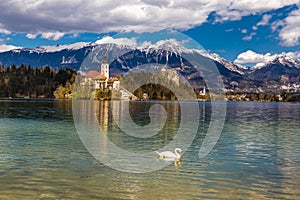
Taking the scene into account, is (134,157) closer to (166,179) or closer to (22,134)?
(166,179)

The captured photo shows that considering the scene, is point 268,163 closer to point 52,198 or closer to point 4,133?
point 52,198

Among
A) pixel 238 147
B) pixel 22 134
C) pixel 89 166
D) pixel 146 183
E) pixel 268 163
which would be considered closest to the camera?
pixel 146 183

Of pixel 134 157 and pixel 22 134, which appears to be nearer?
pixel 134 157

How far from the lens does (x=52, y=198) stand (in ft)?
56.9

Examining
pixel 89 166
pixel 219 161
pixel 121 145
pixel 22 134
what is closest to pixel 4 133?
pixel 22 134

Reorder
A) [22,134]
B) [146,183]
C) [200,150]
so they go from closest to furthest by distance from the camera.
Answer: [146,183] → [200,150] → [22,134]

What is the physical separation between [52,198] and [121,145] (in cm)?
1799

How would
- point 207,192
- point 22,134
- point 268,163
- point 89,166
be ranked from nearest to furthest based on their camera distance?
1. point 207,192
2. point 89,166
3. point 268,163
4. point 22,134

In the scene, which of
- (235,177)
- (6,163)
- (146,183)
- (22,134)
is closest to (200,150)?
(235,177)

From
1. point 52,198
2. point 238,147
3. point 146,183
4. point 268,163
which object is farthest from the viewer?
point 238,147

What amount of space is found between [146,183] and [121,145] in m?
14.8

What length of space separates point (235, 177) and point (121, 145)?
15.0 meters

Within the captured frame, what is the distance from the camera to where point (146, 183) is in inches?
813

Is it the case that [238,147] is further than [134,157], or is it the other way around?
[238,147]
